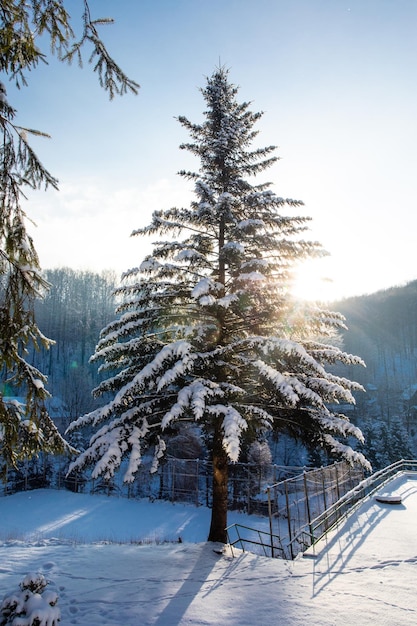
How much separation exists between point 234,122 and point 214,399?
349 inches

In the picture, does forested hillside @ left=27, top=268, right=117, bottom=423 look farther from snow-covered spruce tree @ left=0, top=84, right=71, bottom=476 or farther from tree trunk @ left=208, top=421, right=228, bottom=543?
snow-covered spruce tree @ left=0, top=84, right=71, bottom=476

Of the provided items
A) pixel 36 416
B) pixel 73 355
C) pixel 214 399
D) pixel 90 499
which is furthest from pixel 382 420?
pixel 36 416

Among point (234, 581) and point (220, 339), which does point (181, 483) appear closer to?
point (220, 339)

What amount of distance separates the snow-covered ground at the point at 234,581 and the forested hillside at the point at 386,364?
34581 millimetres

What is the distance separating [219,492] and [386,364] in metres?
83.6

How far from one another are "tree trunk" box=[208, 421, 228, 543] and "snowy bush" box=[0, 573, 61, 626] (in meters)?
6.12

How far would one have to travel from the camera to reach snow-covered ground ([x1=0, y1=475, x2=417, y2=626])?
5.95 metres

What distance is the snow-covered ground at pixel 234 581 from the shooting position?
5945 mm

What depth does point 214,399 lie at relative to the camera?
9305mm

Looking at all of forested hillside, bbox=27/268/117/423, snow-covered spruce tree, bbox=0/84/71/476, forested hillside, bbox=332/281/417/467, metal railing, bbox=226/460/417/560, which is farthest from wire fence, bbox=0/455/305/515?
snow-covered spruce tree, bbox=0/84/71/476

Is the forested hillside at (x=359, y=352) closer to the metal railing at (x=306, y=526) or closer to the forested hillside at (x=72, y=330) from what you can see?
the forested hillside at (x=72, y=330)

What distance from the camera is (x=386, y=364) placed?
8519 centimetres

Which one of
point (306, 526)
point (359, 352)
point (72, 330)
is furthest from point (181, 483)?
point (359, 352)

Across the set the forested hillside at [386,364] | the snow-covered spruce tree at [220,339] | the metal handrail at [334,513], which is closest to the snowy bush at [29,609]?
the snow-covered spruce tree at [220,339]
